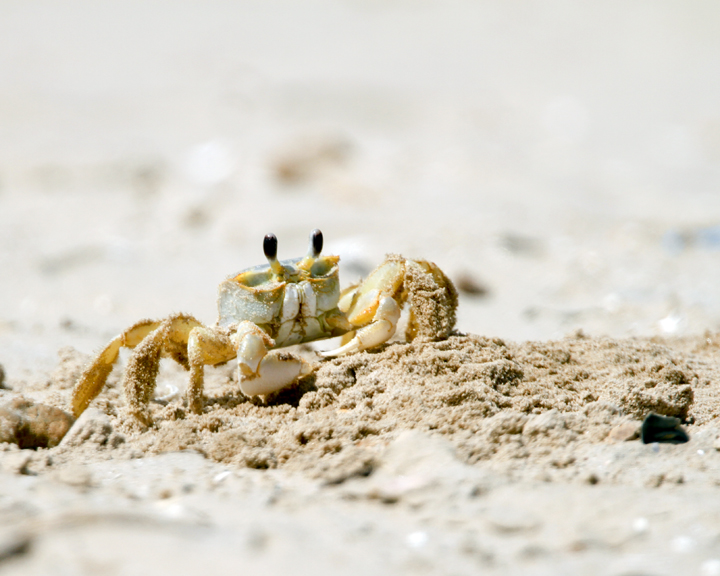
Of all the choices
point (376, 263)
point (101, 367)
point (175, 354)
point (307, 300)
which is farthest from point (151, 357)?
point (376, 263)

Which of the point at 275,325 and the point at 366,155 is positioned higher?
the point at 366,155

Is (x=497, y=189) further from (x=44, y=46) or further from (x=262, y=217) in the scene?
(x=44, y=46)

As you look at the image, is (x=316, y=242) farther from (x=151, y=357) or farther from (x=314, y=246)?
(x=151, y=357)

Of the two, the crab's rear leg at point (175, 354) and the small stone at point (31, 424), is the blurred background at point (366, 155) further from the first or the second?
the small stone at point (31, 424)

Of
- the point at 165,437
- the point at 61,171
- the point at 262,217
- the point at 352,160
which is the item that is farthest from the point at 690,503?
the point at 61,171

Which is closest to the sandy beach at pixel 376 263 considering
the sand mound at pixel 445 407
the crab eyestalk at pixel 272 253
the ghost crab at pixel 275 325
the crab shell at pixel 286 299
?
the sand mound at pixel 445 407

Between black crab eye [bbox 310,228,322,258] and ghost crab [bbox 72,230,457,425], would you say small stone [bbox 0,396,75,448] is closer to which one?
ghost crab [bbox 72,230,457,425]
